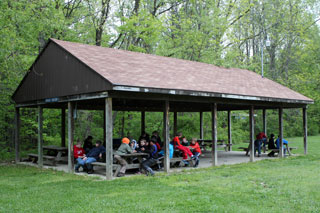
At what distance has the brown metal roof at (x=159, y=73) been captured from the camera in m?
10.1

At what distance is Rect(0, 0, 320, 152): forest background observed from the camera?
1445 cm

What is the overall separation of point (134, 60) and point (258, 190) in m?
6.96

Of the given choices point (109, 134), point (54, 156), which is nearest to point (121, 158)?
point (109, 134)

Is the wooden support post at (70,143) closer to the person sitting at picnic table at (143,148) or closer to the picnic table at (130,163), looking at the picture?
the picnic table at (130,163)

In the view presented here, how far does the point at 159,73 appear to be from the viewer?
38.8 feet

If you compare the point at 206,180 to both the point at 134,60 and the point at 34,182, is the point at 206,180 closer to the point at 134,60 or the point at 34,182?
the point at 34,182

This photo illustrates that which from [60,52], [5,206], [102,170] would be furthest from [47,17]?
[5,206]

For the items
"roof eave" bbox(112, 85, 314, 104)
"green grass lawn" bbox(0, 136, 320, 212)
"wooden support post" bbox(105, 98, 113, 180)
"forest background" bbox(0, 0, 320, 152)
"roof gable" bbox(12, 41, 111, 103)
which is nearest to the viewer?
"green grass lawn" bbox(0, 136, 320, 212)

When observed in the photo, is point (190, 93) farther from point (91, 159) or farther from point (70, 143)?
point (70, 143)

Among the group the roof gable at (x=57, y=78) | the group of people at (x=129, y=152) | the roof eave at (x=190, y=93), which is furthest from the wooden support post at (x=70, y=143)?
the roof eave at (x=190, y=93)

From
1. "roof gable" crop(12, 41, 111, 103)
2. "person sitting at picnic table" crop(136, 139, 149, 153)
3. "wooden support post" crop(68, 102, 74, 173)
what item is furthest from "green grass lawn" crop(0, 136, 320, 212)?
"roof gable" crop(12, 41, 111, 103)

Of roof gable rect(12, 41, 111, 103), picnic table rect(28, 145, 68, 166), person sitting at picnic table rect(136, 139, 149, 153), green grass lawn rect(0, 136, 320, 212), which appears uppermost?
roof gable rect(12, 41, 111, 103)

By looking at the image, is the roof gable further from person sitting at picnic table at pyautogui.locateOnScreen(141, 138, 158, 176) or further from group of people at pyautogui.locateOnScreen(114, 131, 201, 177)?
person sitting at picnic table at pyautogui.locateOnScreen(141, 138, 158, 176)

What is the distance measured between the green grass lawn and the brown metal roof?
2729 mm
